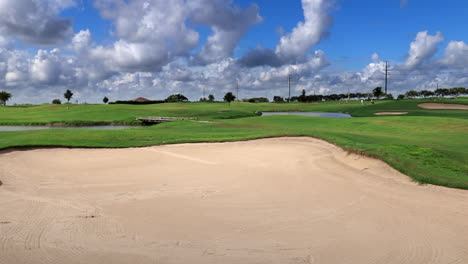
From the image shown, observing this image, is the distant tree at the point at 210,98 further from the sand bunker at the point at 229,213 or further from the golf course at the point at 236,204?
the sand bunker at the point at 229,213

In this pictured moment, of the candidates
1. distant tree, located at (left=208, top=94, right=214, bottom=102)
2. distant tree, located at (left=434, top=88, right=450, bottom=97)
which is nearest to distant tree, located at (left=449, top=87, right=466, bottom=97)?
distant tree, located at (left=434, top=88, right=450, bottom=97)

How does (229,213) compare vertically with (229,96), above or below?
below

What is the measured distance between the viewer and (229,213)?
28.7ft

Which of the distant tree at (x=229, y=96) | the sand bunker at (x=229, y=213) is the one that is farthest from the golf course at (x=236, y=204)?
the distant tree at (x=229, y=96)

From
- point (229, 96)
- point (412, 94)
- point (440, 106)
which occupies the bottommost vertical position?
point (440, 106)

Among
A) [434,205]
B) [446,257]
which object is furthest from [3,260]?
[434,205]

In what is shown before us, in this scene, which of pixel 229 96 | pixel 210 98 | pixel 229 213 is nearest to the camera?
pixel 229 213

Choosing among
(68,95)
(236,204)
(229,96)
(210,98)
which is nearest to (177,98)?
(210,98)

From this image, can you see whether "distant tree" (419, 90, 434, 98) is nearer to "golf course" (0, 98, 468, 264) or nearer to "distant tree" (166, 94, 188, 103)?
"distant tree" (166, 94, 188, 103)

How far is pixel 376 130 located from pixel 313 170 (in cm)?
1977

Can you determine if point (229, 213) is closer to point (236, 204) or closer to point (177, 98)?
point (236, 204)

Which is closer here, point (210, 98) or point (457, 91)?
point (457, 91)

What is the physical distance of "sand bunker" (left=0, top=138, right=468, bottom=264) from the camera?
6527 mm

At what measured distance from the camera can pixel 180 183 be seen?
1185 cm
